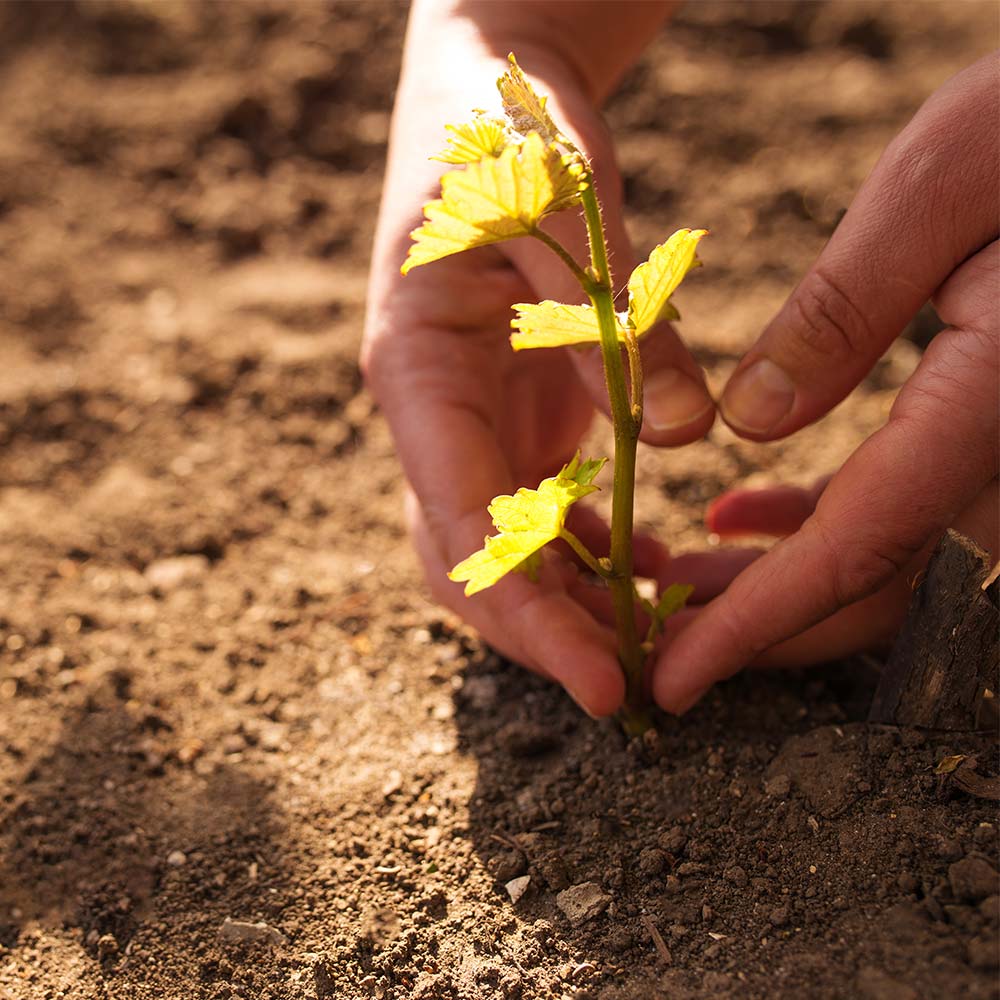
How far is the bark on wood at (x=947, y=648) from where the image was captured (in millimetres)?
1558

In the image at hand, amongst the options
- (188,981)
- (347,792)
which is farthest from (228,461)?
(188,981)

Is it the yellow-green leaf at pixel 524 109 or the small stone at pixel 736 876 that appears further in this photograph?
the small stone at pixel 736 876

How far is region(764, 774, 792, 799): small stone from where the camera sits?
1.71 m

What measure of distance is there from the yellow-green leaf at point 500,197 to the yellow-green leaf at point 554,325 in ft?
0.33

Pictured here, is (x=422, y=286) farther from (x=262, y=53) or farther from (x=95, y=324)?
(x=262, y=53)

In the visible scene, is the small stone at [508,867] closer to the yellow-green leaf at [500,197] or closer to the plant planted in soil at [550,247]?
the plant planted in soil at [550,247]

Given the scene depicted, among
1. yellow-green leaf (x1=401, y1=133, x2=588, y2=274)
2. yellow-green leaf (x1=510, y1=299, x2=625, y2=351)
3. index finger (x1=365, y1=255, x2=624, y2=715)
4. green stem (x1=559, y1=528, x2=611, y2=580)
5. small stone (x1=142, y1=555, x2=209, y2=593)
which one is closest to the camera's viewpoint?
yellow-green leaf (x1=401, y1=133, x2=588, y2=274)

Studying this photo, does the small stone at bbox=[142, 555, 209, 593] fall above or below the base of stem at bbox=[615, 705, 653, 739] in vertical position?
below

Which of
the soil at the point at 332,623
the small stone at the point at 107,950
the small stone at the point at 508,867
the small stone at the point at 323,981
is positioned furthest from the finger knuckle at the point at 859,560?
the small stone at the point at 107,950

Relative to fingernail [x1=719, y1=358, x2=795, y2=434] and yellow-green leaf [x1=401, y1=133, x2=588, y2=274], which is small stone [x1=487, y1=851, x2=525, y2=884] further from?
yellow-green leaf [x1=401, y1=133, x2=588, y2=274]

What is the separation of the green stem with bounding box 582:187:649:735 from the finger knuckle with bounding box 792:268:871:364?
42cm

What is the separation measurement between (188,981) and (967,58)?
13.1 feet

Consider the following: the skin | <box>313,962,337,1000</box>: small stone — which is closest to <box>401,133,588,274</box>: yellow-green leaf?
the skin

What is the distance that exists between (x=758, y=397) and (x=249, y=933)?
4.15 ft
